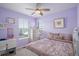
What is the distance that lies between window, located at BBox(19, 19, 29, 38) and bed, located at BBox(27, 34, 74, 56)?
200mm

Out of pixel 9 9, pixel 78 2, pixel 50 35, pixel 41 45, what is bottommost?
pixel 41 45

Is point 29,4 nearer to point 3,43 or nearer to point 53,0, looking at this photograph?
point 53,0

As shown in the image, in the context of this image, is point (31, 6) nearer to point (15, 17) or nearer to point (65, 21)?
point (15, 17)

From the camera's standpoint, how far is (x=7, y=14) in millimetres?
1481

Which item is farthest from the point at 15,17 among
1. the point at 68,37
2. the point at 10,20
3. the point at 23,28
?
the point at 68,37

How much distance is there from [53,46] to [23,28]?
640mm

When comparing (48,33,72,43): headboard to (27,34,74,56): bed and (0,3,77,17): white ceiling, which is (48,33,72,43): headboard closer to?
→ (27,34,74,56): bed

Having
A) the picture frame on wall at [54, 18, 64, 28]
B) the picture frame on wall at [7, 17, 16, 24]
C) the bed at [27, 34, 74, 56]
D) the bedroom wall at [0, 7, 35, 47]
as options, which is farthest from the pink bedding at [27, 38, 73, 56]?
the picture frame on wall at [7, 17, 16, 24]

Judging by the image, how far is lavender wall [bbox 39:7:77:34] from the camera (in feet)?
4.82

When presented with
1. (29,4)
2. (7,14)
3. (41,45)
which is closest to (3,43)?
(7,14)

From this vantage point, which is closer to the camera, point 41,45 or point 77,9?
point 77,9

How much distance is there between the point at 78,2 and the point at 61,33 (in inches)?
24.6

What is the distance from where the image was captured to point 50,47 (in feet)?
5.06

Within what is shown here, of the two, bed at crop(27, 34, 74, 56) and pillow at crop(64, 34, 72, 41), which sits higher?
pillow at crop(64, 34, 72, 41)
